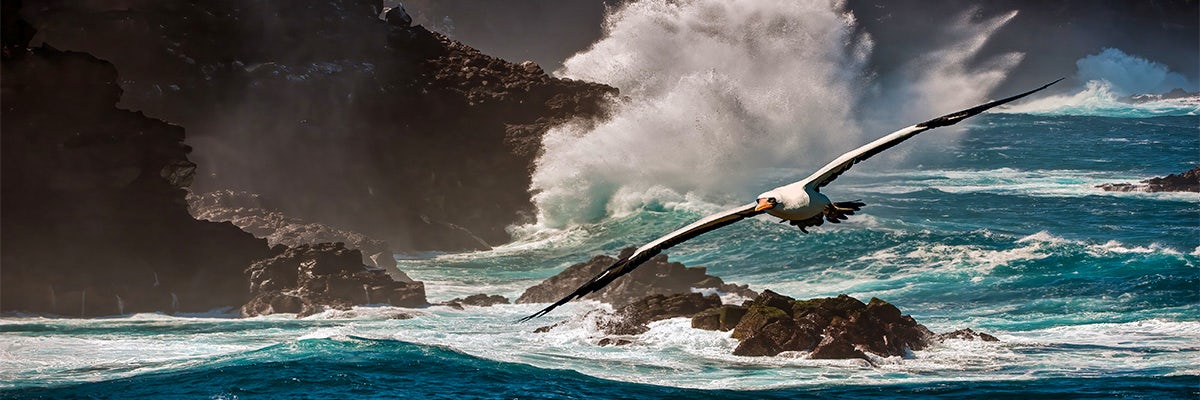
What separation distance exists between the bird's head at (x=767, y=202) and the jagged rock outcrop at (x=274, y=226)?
33.2 metres

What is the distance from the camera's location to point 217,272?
3869cm

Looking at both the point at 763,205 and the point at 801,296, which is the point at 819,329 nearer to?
the point at 763,205

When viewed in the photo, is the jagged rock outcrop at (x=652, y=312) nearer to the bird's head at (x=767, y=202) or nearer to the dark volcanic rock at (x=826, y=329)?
the dark volcanic rock at (x=826, y=329)

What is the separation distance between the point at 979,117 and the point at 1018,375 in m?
65.7

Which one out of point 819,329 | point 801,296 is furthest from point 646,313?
point 801,296

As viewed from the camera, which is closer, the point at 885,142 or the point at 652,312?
the point at 885,142

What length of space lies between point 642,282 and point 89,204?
1482 centimetres

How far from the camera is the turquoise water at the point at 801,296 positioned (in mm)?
25641

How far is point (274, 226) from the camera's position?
4881 centimetres

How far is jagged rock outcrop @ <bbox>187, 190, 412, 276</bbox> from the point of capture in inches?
1860

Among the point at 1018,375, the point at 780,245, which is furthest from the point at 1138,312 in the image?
the point at 780,245

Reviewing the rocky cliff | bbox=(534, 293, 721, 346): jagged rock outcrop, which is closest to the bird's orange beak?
bbox=(534, 293, 721, 346): jagged rock outcrop

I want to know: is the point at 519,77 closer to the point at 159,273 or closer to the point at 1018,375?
the point at 159,273

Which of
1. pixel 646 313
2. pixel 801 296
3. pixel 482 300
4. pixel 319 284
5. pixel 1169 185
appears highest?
pixel 1169 185
